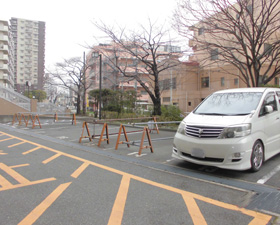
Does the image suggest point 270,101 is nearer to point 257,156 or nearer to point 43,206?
point 257,156

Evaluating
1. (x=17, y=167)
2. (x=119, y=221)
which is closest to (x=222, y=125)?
(x=119, y=221)

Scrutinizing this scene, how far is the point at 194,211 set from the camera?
10.8 feet

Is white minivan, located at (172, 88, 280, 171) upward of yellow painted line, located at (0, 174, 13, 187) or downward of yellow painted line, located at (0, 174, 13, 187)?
upward

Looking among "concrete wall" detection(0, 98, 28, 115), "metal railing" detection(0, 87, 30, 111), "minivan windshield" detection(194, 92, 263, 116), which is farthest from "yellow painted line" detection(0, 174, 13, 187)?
"metal railing" detection(0, 87, 30, 111)

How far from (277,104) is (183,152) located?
9.46 ft

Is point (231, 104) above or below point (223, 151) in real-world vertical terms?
above

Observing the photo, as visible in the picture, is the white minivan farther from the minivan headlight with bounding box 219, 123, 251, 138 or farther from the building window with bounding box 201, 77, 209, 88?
the building window with bounding box 201, 77, 209, 88

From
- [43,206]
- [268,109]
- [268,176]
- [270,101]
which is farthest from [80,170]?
[270,101]

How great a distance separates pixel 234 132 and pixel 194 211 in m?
2.02

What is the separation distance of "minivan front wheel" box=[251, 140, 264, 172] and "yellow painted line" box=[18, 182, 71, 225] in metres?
3.89

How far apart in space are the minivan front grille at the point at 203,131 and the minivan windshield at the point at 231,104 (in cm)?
71

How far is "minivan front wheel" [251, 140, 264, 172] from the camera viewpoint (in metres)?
4.78

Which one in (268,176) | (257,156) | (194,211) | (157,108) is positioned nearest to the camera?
(194,211)

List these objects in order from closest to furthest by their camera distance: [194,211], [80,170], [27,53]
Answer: [194,211] → [80,170] → [27,53]
